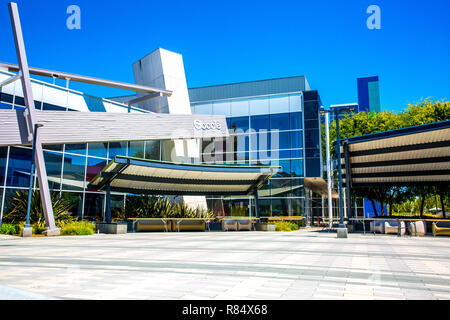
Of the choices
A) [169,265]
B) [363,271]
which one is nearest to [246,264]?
[169,265]

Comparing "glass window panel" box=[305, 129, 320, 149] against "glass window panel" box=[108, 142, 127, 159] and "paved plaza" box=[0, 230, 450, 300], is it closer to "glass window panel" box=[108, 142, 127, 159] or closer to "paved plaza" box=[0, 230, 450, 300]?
"glass window panel" box=[108, 142, 127, 159]

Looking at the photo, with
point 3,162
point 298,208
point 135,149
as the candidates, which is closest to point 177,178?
point 135,149

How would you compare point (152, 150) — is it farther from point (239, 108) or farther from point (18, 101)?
point (239, 108)

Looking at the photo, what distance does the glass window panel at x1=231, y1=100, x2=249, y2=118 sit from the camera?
3703 cm

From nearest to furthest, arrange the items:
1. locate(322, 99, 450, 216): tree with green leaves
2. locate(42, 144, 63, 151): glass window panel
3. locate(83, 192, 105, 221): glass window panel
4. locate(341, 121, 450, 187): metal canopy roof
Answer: locate(341, 121, 450, 187): metal canopy roof → locate(42, 144, 63, 151): glass window panel → locate(83, 192, 105, 221): glass window panel → locate(322, 99, 450, 216): tree with green leaves

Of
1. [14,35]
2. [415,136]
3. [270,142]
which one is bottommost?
[415,136]

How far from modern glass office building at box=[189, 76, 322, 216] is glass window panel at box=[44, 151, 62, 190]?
54.3 feet

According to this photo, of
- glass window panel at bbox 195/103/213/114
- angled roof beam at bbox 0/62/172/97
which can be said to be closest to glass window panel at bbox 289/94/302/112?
glass window panel at bbox 195/103/213/114

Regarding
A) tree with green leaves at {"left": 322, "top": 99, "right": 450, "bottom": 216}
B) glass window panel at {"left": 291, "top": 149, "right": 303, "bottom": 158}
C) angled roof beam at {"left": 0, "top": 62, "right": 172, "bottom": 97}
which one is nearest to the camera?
angled roof beam at {"left": 0, "top": 62, "right": 172, "bottom": 97}

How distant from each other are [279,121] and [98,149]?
59.4 feet

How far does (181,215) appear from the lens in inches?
963

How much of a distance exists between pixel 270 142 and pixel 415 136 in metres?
16.8

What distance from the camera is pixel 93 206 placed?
82.2ft

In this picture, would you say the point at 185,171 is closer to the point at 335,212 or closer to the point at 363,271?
the point at 363,271
